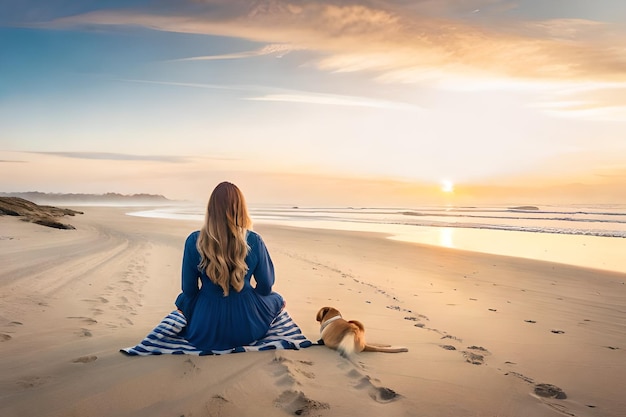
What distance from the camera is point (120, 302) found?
7.48m

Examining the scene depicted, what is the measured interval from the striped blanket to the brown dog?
27 centimetres

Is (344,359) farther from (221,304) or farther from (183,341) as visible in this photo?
(183,341)

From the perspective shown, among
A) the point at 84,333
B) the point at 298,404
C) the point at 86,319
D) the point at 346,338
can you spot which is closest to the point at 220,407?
the point at 298,404

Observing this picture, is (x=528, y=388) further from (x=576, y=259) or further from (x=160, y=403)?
(x=576, y=259)

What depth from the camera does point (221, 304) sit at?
4.80m

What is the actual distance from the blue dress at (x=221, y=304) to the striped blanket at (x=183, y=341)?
102mm

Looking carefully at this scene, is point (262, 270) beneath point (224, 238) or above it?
beneath

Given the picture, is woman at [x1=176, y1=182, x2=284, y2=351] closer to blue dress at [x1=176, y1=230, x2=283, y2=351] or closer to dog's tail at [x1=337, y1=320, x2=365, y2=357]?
blue dress at [x1=176, y1=230, x2=283, y2=351]

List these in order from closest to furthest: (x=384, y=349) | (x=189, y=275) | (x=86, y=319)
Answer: (x=189, y=275) → (x=384, y=349) → (x=86, y=319)

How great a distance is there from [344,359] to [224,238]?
1.82m

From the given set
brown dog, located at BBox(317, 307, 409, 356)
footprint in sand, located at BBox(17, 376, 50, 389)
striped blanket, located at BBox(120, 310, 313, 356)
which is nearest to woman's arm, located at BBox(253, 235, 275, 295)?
striped blanket, located at BBox(120, 310, 313, 356)

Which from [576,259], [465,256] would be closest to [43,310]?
[465,256]

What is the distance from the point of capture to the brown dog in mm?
4852

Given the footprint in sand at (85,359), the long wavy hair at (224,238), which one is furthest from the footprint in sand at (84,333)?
the long wavy hair at (224,238)
